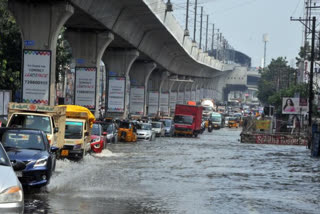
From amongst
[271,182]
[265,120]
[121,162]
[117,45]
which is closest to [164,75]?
[265,120]

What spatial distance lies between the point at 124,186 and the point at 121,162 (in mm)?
10188

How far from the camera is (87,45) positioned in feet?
166

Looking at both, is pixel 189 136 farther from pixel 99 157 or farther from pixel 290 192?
pixel 290 192

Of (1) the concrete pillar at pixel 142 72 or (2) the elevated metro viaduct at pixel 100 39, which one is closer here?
(2) the elevated metro viaduct at pixel 100 39

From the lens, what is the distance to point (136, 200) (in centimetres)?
1678

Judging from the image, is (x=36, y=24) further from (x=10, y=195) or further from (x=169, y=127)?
(x=169, y=127)

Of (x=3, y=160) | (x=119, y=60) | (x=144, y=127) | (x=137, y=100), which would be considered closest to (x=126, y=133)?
(x=144, y=127)

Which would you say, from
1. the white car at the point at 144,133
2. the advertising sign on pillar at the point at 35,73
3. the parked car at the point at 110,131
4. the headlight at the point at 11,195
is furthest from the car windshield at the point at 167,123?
the headlight at the point at 11,195

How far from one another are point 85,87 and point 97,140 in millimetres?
12376

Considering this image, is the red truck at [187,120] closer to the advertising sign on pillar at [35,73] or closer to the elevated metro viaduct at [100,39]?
the elevated metro viaduct at [100,39]

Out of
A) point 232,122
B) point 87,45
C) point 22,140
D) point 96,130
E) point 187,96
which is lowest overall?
point 232,122

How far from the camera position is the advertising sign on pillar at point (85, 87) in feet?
152

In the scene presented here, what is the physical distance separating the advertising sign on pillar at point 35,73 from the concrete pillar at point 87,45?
1335 cm

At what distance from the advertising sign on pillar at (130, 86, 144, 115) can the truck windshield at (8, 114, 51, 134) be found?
154 ft
